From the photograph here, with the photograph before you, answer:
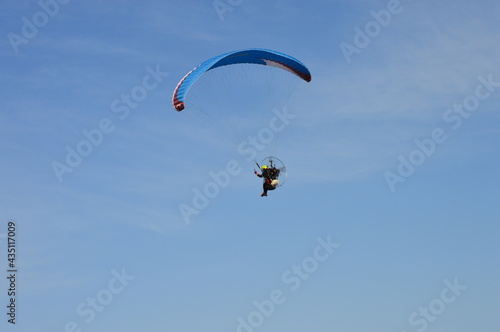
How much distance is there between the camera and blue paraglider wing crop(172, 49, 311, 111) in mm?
60875

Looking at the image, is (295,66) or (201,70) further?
(295,66)

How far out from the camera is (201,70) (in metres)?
60.8

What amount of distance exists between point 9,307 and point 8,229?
14.5 ft

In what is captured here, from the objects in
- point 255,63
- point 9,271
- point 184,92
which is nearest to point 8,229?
point 9,271

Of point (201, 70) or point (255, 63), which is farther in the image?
point (255, 63)

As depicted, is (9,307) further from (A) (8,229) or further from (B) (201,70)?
(B) (201,70)

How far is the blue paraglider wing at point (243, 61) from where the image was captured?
60.9m

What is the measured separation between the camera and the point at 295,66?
64.8 metres

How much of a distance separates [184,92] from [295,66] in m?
7.56

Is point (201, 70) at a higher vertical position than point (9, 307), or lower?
higher

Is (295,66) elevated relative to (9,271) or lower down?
elevated

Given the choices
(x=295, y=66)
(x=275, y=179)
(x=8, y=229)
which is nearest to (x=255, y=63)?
(x=295, y=66)

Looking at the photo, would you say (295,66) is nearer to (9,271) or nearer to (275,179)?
(275,179)

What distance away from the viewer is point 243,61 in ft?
210
